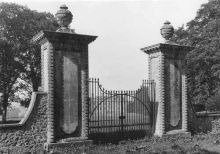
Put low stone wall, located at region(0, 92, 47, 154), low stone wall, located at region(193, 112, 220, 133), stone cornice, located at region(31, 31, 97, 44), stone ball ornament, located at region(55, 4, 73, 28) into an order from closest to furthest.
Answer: low stone wall, located at region(0, 92, 47, 154)
stone cornice, located at region(31, 31, 97, 44)
stone ball ornament, located at region(55, 4, 73, 28)
low stone wall, located at region(193, 112, 220, 133)

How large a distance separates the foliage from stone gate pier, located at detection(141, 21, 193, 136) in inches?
477

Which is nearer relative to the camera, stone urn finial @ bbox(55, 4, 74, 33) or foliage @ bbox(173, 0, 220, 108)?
stone urn finial @ bbox(55, 4, 74, 33)

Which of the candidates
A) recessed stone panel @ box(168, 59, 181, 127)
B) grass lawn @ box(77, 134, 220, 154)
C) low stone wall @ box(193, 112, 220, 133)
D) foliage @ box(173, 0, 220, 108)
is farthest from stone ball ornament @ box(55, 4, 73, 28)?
foliage @ box(173, 0, 220, 108)

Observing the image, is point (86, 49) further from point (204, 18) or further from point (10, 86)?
point (204, 18)

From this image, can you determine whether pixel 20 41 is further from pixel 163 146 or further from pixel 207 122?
pixel 163 146

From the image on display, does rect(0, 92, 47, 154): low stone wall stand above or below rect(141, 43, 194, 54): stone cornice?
below

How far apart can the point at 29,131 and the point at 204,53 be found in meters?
20.7

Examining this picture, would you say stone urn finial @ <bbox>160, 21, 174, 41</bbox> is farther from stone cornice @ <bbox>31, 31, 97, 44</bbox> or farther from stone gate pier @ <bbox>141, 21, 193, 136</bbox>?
stone cornice @ <bbox>31, 31, 97, 44</bbox>

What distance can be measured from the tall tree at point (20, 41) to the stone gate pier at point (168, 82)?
15872 millimetres

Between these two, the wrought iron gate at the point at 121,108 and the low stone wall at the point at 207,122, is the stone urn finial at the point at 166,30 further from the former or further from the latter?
the low stone wall at the point at 207,122

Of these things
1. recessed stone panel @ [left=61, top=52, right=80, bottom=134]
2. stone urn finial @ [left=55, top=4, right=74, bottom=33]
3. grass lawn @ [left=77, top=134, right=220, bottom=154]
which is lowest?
grass lawn @ [left=77, top=134, right=220, bottom=154]

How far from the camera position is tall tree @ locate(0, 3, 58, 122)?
26312mm

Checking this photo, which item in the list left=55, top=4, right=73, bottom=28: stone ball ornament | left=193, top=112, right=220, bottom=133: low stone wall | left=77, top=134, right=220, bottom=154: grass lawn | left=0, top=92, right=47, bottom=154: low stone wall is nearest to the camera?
left=0, top=92, right=47, bottom=154: low stone wall

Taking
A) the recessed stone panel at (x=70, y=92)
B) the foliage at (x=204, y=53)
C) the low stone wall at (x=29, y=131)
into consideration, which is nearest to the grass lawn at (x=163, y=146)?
the recessed stone panel at (x=70, y=92)
